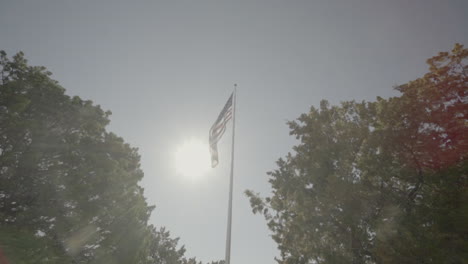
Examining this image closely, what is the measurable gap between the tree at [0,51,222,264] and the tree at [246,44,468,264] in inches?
455

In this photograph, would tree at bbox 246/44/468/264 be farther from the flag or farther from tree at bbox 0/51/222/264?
tree at bbox 0/51/222/264

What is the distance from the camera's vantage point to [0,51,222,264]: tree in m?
13.5

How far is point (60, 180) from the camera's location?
14.5 metres

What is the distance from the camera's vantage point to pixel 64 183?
1448 centimetres

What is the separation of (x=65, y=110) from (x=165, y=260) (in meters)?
20.7

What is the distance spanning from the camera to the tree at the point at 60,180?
1353 centimetres

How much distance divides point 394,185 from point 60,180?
2083 centimetres

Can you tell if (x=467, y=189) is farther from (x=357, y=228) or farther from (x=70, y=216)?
(x=70, y=216)

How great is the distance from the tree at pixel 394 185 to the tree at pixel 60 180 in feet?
37.9

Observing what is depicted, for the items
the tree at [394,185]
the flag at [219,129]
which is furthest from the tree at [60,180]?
the tree at [394,185]

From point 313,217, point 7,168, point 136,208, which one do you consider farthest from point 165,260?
point 313,217

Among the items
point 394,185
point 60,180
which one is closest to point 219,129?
point 394,185

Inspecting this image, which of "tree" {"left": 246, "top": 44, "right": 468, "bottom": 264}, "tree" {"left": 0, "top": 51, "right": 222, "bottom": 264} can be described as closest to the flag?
"tree" {"left": 246, "top": 44, "right": 468, "bottom": 264}

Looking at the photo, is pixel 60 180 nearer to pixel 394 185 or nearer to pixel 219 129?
pixel 219 129
